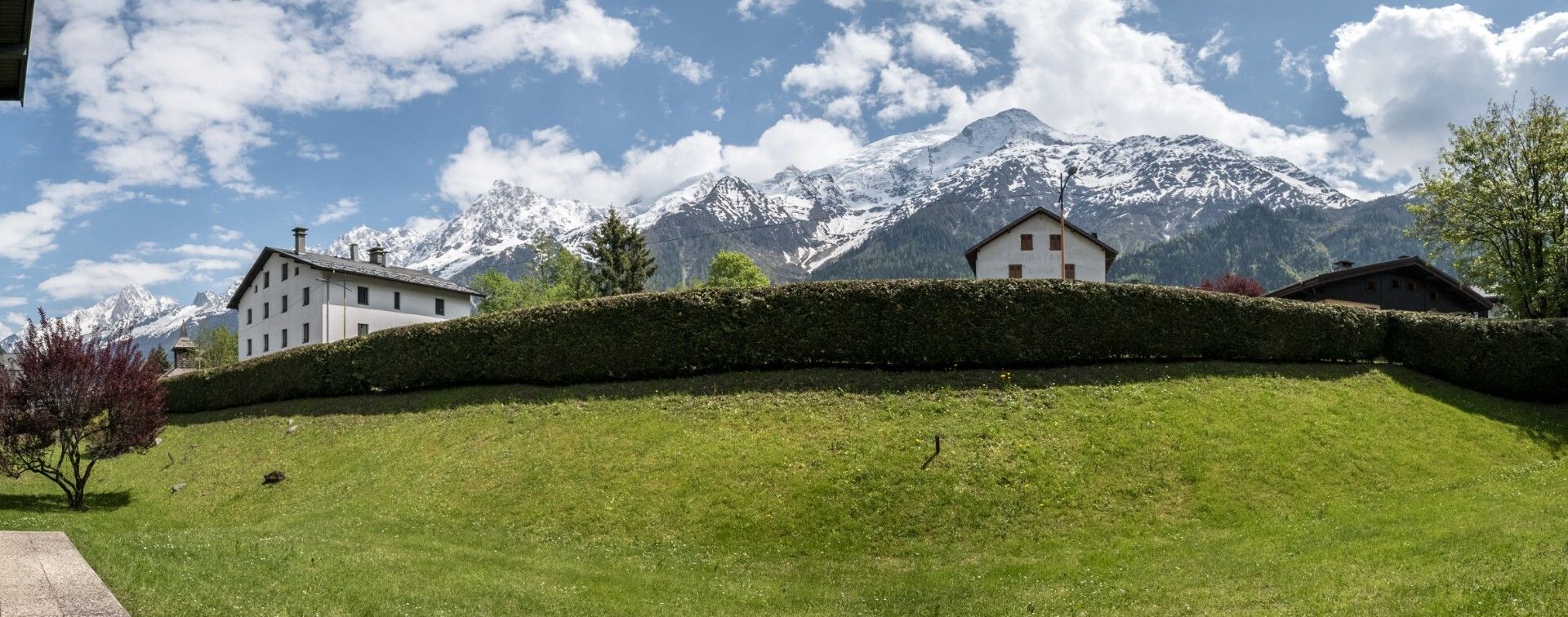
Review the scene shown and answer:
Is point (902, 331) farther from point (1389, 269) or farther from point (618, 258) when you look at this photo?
point (618, 258)

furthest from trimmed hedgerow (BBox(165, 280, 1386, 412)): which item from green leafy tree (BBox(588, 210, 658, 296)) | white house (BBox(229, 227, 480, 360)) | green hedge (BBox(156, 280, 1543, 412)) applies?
green leafy tree (BBox(588, 210, 658, 296))

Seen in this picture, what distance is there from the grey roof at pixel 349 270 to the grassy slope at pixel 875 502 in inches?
1397

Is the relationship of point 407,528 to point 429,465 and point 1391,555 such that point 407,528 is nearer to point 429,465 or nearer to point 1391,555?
point 429,465

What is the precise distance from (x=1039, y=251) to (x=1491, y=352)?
36.8 m

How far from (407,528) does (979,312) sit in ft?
64.2

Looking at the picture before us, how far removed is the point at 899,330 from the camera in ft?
100

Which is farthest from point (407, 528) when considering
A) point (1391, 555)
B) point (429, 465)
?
point (1391, 555)

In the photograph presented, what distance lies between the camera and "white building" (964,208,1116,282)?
67562mm

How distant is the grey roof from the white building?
45.6 meters

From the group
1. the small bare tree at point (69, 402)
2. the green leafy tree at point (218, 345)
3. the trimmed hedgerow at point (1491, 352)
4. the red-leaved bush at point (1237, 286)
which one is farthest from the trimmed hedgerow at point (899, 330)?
the green leafy tree at point (218, 345)

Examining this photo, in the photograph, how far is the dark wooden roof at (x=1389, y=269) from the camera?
63.0 metres

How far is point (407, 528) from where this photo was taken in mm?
21547

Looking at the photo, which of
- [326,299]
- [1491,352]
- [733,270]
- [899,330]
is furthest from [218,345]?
[1491,352]

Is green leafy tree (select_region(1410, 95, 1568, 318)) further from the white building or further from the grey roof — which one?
the grey roof
